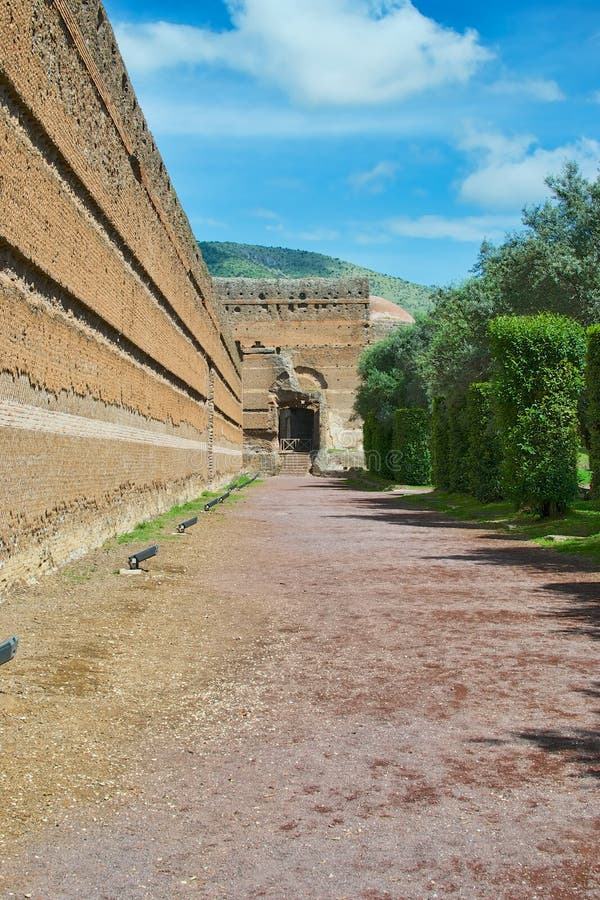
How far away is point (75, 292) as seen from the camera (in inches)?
410

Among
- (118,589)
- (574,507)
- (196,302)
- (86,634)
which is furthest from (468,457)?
(86,634)

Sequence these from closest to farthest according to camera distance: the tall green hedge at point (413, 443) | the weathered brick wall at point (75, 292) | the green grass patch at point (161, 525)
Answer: the weathered brick wall at point (75, 292), the green grass patch at point (161, 525), the tall green hedge at point (413, 443)

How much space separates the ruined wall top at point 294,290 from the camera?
6341 centimetres

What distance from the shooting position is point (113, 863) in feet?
10.1

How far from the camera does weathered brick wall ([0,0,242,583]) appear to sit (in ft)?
26.5

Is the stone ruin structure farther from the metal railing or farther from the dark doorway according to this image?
the dark doorway

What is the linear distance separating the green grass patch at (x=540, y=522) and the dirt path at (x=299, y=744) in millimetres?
4379

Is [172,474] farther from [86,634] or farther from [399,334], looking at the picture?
[399,334]

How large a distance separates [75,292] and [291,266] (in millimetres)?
115110

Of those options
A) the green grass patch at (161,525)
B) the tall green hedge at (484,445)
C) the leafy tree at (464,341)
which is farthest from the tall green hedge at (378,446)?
the green grass patch at (161,525)

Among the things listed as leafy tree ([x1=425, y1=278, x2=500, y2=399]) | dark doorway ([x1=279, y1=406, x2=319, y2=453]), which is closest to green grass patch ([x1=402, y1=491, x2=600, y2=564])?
leafy tree ([x1=425, y1=278, x2=500, y2=399])

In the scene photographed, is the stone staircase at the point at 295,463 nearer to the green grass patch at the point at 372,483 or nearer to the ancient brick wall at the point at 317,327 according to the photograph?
the green grass patch at the point at 372,483

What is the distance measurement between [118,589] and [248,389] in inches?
1718

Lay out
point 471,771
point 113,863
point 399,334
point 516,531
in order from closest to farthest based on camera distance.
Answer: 1. point 113,863
2. point 471,771
3. point 516,531
4. point 399,334
